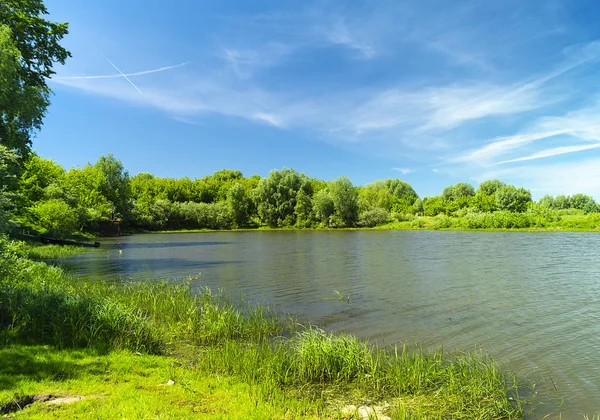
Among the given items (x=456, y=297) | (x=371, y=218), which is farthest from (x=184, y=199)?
(x=456, y=297)

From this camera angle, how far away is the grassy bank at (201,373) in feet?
22.4

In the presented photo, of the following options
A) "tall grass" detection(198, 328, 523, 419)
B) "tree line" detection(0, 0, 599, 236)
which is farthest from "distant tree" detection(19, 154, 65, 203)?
"tall grass" detection(198, 328, 523, 419)

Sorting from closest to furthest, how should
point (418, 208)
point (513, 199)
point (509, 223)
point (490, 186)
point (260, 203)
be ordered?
point (509, 223)
point (513, 199)
point (260, 203)
point (418, 208)
point (490, 186)

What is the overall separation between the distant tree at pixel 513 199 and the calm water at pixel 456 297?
75281mm

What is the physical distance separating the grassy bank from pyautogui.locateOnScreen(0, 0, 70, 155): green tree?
15737 millimetres

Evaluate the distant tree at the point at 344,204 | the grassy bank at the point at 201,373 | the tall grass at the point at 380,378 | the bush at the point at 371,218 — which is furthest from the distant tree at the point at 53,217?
the bush at the point at 371,218

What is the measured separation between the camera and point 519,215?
78812mm

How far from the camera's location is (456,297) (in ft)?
59.7

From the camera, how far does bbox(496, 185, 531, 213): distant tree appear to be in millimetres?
103062

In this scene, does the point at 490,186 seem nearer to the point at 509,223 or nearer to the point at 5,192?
the point at 509,223

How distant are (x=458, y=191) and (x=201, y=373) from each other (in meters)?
150

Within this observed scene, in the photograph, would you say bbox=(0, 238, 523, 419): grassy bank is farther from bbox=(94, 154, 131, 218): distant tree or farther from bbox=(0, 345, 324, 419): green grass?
bbox=(94, 154, 131, 218): distant tree

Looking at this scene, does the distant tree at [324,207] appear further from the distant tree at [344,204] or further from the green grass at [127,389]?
the green grass at [127,389]

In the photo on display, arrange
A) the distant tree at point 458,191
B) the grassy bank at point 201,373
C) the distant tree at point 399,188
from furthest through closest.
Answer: the distant tree at point 399,188
the distant tree at point 458,191
the grassy bank at point 201,373
